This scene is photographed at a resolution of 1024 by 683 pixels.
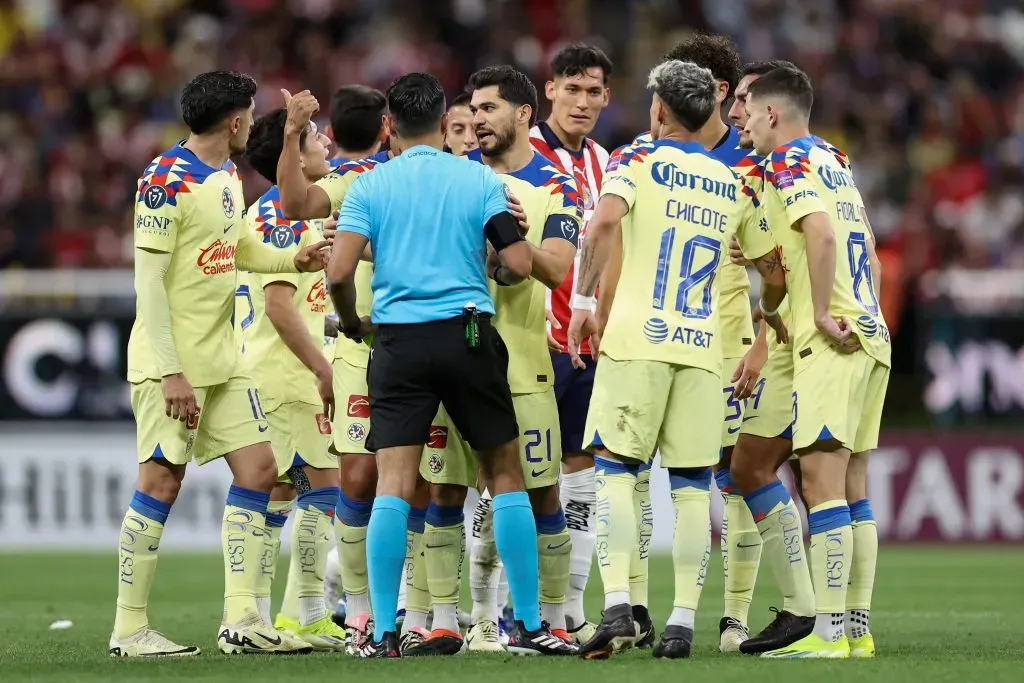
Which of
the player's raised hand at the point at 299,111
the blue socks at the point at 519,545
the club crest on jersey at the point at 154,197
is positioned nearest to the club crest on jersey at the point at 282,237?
the club crest on jersey at the point at 154,197

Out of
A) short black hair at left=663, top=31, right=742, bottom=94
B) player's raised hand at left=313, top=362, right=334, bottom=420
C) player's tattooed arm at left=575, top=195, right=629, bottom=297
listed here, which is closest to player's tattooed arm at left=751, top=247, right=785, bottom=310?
player's tattooed arm at left=575, top=195, right=629, bottom=297

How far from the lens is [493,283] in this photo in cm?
813

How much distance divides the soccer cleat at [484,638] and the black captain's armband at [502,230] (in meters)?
1.91

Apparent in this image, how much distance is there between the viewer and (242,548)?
27.7ft

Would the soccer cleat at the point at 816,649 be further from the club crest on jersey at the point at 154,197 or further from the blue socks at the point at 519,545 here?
the club crest on jersey at the point at 154,197

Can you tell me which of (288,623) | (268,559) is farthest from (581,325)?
(288,623)

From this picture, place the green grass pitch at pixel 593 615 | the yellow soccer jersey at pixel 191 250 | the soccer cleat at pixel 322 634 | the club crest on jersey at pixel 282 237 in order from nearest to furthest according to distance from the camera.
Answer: the green grass pitch at pixel 593 615 < the yellow soccer jersey at pixel 191 250 < the soccer cleat at pixel 322 634 < the club crest on jersey at pixel 282 237

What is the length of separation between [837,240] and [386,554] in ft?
8.40

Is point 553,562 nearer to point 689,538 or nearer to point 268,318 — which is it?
point 689,538

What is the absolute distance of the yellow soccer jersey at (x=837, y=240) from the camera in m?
8.00

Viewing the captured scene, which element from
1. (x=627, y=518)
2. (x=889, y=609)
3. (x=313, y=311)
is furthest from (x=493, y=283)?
(x=889, y=609)

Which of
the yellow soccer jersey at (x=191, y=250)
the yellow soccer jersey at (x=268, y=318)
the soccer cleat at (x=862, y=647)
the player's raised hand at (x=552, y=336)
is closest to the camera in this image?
the soccer cleat at (x=862, y=647)

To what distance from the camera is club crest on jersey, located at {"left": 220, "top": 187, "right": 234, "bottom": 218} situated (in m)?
8.45

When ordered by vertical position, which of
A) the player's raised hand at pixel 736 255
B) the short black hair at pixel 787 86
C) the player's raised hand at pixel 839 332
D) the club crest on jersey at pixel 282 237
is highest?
the short black hair at pixel 787 86
